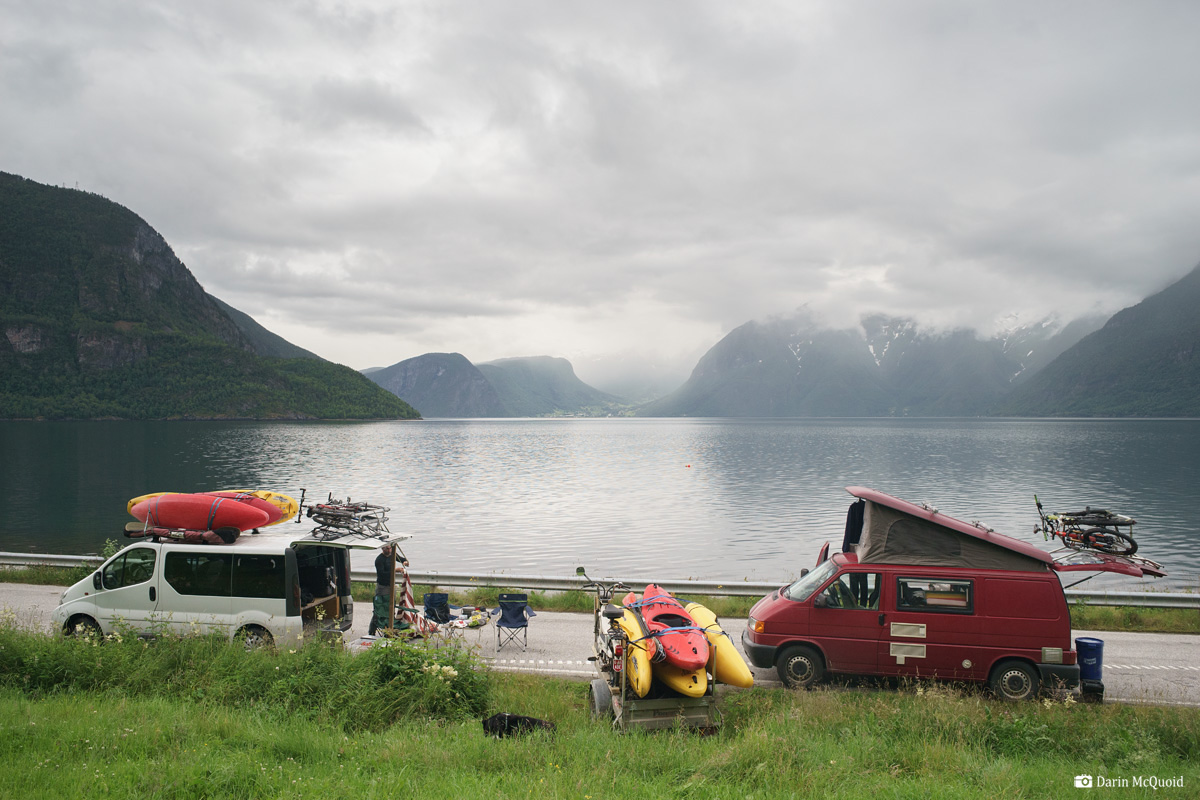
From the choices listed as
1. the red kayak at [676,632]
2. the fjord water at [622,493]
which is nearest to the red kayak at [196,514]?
the red kayak at [676,632]

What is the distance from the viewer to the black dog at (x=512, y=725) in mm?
7859

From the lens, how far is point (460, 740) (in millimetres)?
7363

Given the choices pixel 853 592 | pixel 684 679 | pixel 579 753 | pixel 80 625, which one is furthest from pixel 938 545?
pixel 80 625

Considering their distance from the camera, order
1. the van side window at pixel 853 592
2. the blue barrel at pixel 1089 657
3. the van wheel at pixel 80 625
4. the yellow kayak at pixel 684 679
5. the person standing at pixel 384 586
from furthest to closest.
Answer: the person standing at pixel 384 586, the van wheel at pixel 80 625, the van side window at pixel 853 592, the blue barrel at pixel 1089 657, the yellow kayak at pixel 684 679

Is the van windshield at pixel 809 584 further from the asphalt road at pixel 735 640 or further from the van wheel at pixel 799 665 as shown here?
the asphalt road at pixel 735 640

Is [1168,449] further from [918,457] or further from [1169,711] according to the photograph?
[1169,711]

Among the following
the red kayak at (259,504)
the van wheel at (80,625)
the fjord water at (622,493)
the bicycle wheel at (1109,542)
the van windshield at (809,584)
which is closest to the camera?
the van windshield at (809,584)

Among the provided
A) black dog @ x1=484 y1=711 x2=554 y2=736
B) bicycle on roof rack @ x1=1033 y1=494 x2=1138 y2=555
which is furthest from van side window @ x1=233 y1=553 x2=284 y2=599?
bicycle on roof rack @ x1=1033 y1=494 x2=1138 y2=555

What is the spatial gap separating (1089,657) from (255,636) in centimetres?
1355

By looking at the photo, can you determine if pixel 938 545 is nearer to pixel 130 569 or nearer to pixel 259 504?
pixel 259 504

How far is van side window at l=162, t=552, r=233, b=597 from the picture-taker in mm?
11531

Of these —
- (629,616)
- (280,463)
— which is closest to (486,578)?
(629,616)

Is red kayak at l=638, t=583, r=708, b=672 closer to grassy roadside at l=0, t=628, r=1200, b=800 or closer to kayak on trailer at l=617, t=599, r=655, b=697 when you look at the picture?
kayak on trailer at l=617, t=599, r=655, b=697

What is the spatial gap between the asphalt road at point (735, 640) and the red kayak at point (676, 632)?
2.79m
